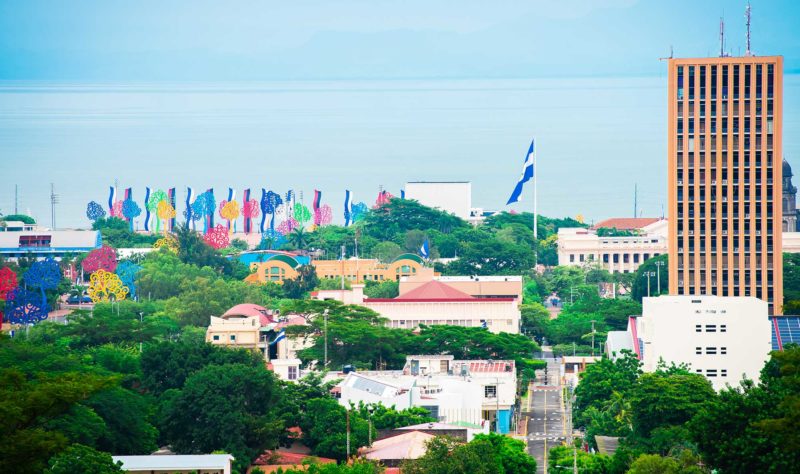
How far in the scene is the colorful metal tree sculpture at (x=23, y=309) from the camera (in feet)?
283

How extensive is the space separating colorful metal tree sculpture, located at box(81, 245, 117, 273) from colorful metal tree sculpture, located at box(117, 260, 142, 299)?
3805 mm

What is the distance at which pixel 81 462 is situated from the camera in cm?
4212

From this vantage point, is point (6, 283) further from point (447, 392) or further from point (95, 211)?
point (95, 211)

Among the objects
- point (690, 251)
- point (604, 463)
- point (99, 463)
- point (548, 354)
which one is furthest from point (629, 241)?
point (99, 463)

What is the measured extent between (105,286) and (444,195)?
255ft

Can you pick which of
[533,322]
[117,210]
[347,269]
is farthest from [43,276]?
[117,210]

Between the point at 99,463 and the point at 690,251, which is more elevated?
the point at 690,251

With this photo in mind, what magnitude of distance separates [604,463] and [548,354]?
41.6m

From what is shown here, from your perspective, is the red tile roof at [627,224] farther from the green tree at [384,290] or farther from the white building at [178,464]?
the white building at [178,464]

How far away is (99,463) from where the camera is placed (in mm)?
42438

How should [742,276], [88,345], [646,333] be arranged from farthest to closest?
1. [742,276]
2. [88,345]
3. [646,333]

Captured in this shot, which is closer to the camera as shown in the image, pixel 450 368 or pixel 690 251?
pixel 450 368

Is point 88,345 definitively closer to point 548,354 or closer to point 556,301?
point 548,354

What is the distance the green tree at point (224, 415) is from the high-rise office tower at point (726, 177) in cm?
2963
